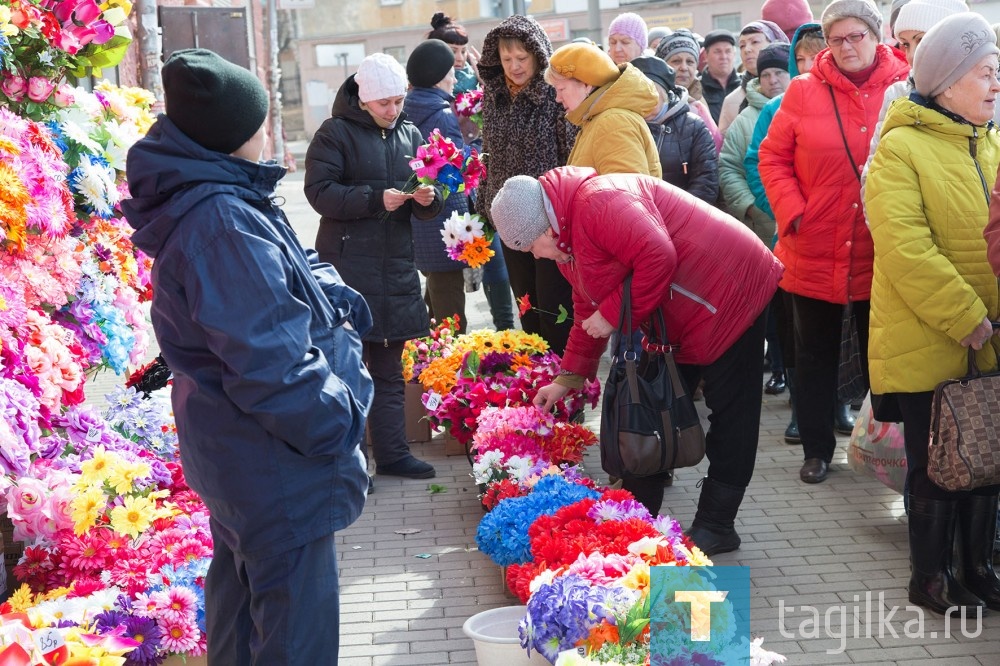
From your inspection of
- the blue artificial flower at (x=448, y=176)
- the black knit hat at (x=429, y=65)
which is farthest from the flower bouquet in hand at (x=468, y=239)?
the black knit hat at (x=429, y=65)

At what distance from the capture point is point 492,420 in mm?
5074

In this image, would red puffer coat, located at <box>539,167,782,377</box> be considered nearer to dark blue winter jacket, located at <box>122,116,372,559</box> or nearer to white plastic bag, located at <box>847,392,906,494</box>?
white plastic bag, located at <box>847,392,906,494</box>

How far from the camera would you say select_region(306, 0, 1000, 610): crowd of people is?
3.85 metres

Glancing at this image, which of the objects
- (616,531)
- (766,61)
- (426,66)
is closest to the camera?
(616,531)

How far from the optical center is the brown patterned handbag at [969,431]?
12.1 feet

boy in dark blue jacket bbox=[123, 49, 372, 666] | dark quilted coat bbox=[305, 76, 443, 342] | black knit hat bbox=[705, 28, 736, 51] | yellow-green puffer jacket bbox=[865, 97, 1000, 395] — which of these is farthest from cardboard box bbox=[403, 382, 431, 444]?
boy in dark blue jacket bbox=[123, 49, 372, 666]

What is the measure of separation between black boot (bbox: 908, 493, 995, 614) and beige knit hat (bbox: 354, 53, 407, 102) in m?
2.82

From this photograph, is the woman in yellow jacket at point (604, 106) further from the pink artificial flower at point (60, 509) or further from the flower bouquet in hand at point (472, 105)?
the pink artificial flower at point (60, 509)

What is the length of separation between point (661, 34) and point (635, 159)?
421 cm

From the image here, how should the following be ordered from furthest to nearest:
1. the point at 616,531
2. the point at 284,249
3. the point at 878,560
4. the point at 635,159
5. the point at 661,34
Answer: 1. the point at 661,34
2. the point at 635,159
3. the point at 878,560
4. the point at 616,531
5. the point at 284,249

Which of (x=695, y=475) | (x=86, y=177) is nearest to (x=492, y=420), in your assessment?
(x=695, y=475)

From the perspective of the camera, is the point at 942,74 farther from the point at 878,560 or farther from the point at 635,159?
the point at 878,560

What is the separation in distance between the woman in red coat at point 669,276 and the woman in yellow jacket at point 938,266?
490mm

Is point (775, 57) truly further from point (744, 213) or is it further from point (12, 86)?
point (12, 86)
